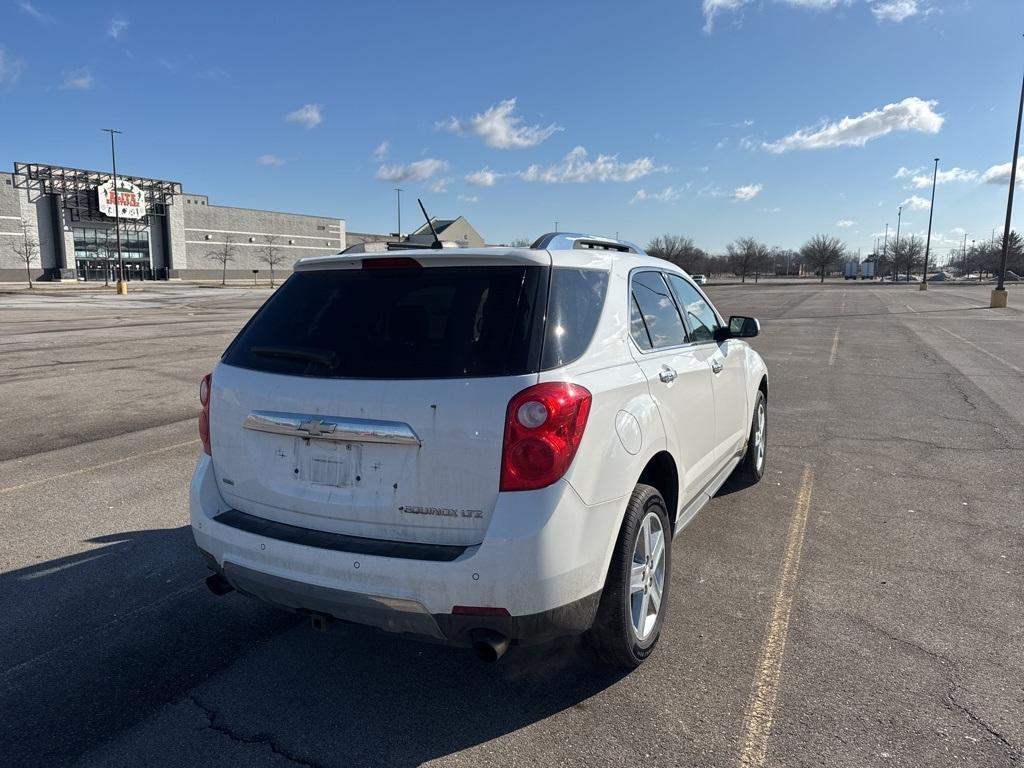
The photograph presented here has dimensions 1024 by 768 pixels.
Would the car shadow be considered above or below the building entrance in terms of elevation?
below

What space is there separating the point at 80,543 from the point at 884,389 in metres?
10.2

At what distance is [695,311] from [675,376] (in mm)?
1088

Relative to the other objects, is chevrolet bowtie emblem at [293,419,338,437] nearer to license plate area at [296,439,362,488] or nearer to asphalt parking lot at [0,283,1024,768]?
license plate area at [296,439,362,488]

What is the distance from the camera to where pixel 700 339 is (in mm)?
4203

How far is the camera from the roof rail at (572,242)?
3171 mm

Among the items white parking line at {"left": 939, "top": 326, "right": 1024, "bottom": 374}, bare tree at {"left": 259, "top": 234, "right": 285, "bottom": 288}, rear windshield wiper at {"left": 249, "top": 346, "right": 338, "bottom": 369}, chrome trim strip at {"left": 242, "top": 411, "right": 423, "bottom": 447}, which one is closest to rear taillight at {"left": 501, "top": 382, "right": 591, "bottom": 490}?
chrome trim strip at {"left": 242, "top": 411, "right": 423, "bottom": 447}

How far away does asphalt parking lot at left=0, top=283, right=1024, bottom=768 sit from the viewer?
259 centimetres

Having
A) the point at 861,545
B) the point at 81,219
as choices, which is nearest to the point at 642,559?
the point at 861,545

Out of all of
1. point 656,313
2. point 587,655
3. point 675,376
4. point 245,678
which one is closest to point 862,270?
point 656,313

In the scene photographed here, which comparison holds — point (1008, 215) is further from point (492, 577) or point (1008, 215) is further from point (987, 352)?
point (492, 577)

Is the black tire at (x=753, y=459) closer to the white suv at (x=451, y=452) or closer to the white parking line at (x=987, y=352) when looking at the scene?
the white suv at (x=451, y=452)

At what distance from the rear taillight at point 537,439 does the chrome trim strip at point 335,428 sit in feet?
1.12

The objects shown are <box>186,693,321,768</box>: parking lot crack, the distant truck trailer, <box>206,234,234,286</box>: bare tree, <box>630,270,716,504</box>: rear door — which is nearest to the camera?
<box>186,693,321,768</box>: parking lot crack

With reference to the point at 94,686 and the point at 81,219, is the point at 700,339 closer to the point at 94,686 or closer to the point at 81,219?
the point at 94,686
